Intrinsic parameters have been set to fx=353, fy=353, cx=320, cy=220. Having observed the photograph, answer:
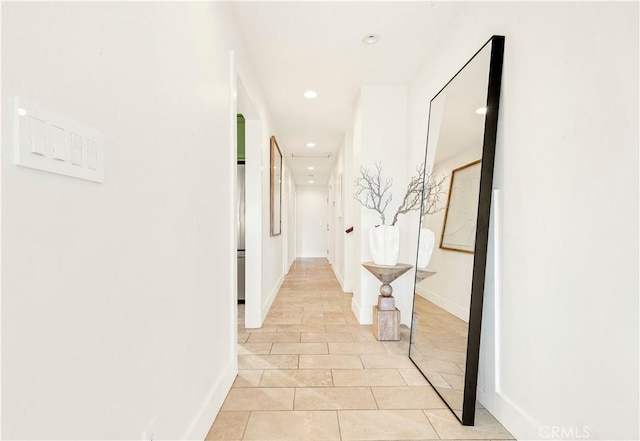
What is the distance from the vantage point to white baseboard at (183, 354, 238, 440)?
1.54 meters

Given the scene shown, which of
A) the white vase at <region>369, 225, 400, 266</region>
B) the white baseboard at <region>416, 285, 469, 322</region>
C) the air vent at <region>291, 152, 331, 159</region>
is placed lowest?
the white baseboard at <region>416, 285, 469, 322</region>

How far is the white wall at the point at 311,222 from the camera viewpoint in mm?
11328

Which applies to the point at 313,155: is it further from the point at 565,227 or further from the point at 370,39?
the point at 565,227

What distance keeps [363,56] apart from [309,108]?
4.42 feet

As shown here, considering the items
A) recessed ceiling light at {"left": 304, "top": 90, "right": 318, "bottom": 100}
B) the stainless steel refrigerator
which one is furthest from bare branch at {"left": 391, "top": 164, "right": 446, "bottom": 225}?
the stainless steel refrigerator

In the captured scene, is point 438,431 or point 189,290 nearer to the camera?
point 189,290

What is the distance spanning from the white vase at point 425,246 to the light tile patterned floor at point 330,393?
727mm

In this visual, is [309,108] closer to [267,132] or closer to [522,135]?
[267,132]

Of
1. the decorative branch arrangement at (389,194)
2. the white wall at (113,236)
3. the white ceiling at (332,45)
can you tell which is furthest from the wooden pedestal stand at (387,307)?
the white ceiling at (332,45)

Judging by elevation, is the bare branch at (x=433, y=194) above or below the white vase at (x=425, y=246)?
above

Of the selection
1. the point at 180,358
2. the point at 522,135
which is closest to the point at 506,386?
the point at 522,135

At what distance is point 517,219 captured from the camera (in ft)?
5.46

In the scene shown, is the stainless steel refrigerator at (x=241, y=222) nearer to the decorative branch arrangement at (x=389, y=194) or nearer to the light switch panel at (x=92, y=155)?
the decorative branch arrangement at (x=389, y=194)

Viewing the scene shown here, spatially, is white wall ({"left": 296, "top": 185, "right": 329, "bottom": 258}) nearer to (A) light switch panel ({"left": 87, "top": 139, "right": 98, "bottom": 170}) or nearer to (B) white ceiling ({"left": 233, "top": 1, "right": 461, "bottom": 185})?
(B) white ceiling ({"left": 233, "top": 1, "right": 461, "bottom": 185})
